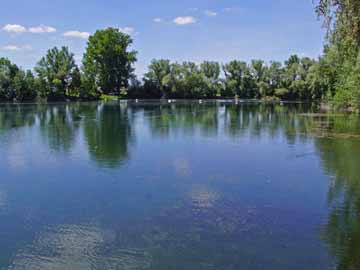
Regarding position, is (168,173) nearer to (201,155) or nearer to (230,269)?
(201,155)

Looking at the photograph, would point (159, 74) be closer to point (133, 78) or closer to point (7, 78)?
point (133, 78)

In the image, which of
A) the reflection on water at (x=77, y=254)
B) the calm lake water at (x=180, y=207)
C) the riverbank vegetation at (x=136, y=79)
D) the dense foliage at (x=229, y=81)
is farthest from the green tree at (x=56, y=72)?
the reflection on water at (x=77, y=254)

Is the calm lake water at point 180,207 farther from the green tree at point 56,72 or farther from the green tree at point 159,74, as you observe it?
the green tree at point 159,74

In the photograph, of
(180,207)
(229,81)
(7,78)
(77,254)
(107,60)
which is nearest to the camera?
(77,254)

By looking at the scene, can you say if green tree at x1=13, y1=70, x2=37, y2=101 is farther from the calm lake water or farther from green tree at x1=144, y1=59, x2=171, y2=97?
the calm lake water

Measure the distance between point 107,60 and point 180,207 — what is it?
236 ft

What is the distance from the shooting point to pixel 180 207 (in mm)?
9766

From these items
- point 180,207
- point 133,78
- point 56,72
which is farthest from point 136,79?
point 180,207

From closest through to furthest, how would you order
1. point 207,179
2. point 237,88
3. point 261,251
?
point 261,251
point 207,179
point 237,88

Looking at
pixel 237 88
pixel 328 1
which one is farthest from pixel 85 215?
pixel 237 88

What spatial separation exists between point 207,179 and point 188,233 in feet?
15.5

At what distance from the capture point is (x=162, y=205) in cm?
993

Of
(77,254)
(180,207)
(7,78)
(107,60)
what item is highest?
(107,60)

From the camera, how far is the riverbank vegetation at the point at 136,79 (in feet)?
234
